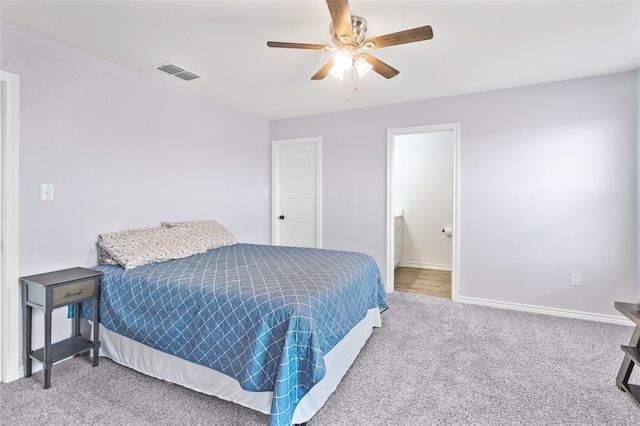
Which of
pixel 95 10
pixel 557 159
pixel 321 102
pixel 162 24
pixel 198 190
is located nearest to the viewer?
pixel 95 10

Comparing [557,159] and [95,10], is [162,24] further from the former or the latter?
[557,159]

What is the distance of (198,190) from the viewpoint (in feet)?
12.1

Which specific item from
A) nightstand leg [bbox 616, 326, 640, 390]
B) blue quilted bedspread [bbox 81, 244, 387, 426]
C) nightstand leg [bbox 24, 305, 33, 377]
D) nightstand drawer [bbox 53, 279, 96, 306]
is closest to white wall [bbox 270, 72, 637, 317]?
nightstand leg [bbox 616, 326, 640, 390]

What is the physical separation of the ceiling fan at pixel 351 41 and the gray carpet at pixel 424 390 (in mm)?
2112

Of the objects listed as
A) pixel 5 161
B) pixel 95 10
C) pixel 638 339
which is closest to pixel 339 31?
pixel 95 10

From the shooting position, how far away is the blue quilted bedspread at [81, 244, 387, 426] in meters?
1.63

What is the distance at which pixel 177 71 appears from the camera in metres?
2.99

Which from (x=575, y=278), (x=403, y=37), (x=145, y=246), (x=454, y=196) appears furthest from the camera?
(x=454, y=196)

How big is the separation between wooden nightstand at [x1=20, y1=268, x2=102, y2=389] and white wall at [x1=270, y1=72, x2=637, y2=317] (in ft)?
10.8

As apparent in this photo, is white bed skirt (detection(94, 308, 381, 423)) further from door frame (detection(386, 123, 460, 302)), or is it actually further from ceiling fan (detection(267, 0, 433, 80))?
ceiling fan (detection(267, 0, 433, 80))

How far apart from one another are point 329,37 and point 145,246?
214 cm

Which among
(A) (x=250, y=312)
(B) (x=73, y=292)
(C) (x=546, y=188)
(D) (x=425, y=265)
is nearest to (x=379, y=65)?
(A) (x=250, y=312)

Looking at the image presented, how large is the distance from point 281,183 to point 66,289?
3.16 metres

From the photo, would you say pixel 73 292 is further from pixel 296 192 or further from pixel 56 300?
pixel 296 192
